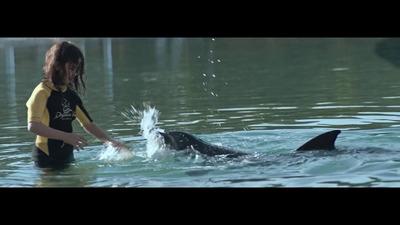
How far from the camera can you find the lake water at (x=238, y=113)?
8219 millimetres

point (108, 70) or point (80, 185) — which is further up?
point (108, 70)

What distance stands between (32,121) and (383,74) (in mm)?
11681

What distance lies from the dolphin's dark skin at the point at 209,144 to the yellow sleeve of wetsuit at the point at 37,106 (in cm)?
170

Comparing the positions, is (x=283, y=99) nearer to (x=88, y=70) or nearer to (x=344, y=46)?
(x=88, y=70)

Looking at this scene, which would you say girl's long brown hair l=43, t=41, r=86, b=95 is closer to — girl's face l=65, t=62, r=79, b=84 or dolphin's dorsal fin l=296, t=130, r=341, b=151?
girl's face l=65, t=62, r=79, b=84

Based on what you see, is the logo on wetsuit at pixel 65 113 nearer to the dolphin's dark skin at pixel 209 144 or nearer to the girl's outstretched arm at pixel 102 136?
the girl's outstretched arm at pixel 102 136

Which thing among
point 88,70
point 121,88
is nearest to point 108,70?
point 88,70

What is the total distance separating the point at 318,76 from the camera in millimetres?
18594

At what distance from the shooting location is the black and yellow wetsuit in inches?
324

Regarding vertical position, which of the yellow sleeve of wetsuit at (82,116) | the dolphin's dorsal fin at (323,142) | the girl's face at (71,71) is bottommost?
the dolphin's dorsal fin at (323,142)

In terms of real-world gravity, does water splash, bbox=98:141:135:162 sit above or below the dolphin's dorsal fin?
below

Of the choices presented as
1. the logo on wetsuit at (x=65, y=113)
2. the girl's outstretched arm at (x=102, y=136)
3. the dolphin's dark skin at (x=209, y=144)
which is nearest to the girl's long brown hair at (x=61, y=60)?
the logo on wetsuit at (x=65, y=113)

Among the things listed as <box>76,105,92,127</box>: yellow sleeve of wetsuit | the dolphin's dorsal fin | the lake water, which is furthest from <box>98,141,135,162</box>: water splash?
the dolphin's dorsal fin

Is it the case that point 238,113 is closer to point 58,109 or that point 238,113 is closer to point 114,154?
point 114,154
